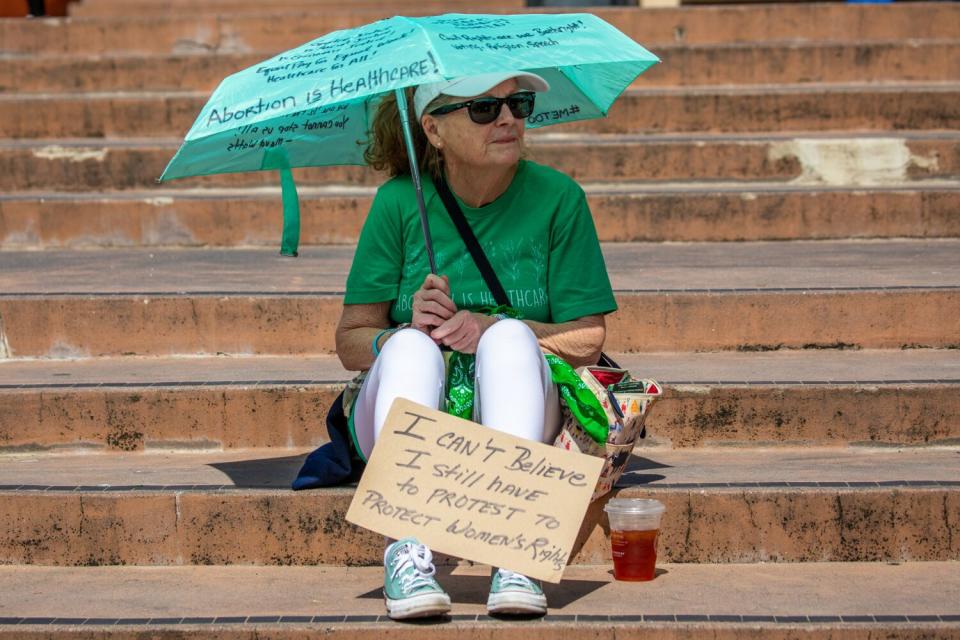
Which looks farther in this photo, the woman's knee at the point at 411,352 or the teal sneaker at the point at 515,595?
the woman's knee at the point at 411,352

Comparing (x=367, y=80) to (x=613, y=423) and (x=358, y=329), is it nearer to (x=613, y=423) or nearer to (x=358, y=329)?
(x=358, y=329)

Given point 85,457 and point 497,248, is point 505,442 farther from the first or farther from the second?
point 85,457

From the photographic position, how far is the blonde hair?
367 cm

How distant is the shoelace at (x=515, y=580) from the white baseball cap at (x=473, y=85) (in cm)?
110

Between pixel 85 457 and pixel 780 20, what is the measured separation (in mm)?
4893

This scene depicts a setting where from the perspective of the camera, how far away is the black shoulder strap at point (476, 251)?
361cm

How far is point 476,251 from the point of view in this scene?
3.62 m

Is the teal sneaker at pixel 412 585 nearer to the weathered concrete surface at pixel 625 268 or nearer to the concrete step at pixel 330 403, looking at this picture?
the concrete step at pixel 330 403

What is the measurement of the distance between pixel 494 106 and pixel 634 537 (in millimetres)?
1064

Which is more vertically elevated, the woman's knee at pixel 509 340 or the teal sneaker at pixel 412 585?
the woman's knee at pixel 509 340

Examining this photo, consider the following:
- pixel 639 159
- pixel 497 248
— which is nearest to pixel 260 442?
pixel 497 248

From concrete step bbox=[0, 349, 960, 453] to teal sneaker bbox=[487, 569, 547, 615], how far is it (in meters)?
1.05

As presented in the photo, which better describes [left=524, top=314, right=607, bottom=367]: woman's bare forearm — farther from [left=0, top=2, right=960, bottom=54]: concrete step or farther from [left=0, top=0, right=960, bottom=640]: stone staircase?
[left=0, top=2, right=960, bottom=54]: concrete step

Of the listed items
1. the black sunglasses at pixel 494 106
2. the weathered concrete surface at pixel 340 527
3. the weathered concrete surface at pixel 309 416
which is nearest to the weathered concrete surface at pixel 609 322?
the weathered concrete surface at pixel 309 416
